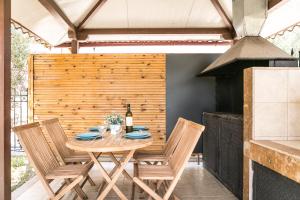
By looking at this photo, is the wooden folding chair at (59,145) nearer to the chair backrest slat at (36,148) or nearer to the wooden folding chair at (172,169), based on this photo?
the chair backrest slat at (36,148)

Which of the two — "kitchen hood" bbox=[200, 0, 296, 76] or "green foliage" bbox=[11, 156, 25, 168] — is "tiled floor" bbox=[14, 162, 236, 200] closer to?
"green foliage" bbox=[11, 156, 25, 168]

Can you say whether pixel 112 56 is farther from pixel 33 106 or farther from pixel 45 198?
pixel 45 198

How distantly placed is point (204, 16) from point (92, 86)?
279 cm

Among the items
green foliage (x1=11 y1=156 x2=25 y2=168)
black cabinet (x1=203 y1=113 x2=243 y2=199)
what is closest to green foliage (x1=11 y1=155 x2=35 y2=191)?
green foliage (x1=11 y1=156 x2=25 y2=168)

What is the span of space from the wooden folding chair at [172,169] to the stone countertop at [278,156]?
471mm

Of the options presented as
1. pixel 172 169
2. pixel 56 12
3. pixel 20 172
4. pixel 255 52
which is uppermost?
pixel 56 12

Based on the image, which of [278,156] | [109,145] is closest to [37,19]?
[109,145]

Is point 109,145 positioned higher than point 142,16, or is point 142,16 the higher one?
point 142,16

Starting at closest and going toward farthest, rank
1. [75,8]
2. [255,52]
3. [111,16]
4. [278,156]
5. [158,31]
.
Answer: [278,156]
[255,52]
[75,8]
[111,16]
[158,31]

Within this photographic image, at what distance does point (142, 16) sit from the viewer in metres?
5.73

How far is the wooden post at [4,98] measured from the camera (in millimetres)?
2627

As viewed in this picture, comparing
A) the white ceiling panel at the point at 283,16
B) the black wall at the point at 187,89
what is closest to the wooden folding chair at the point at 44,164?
the black wall at the point at 187,89

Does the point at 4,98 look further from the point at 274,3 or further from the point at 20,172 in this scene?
the point at 274,3

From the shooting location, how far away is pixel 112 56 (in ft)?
17.0
